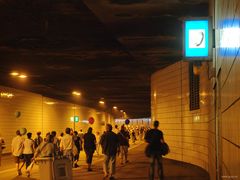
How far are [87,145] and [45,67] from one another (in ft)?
19.8

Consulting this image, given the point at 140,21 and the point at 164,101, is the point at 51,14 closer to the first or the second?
the point at 140,21

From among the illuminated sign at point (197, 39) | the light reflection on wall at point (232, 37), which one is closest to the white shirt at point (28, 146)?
the illuminated sign at point (197, 39)

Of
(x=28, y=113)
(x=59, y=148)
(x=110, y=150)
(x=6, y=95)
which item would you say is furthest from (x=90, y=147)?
(x=28, y=113)

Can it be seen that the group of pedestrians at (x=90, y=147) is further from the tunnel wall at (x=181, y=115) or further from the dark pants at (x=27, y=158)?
the tunnel wall at (x=181, y=115)

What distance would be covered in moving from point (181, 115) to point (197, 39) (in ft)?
40.4

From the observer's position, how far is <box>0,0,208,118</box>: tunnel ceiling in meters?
13.5

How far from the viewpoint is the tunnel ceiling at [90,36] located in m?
13.5

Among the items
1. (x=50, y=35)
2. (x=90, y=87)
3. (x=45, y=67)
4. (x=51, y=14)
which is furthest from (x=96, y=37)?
(x=90, y=87)

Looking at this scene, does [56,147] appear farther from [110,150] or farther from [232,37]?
[232,37]

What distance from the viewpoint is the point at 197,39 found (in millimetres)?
10094

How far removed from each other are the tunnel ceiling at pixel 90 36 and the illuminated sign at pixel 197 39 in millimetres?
3210

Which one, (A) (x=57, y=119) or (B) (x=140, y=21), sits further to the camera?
(A) (x=57, y=119)

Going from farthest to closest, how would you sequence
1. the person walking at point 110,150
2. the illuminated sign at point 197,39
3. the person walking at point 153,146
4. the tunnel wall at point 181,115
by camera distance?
the tunnel wall at point 181,115 < the person walking at point 110,150 < the person walking at point 153,146 < the illuminated sign at point 197,39

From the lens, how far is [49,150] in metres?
14.7
